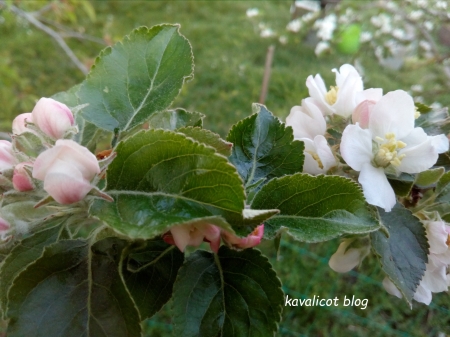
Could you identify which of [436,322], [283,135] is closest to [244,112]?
[436,322]

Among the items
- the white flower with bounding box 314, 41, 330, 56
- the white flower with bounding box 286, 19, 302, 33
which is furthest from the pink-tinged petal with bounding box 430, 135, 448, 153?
the white flower with bounding box 286, 19, 302, 33

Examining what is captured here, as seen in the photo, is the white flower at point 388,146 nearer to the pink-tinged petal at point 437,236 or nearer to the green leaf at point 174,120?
the pink-tinged petal at point 437,236

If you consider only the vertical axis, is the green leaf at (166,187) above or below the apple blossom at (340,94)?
above

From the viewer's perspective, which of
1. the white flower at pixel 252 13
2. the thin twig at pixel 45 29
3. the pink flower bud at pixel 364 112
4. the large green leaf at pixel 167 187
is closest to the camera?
the large green leaf at pixel 167 187

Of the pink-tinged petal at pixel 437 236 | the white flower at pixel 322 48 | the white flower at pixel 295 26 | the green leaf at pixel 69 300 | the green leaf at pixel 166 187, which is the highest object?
the green leaf at pixel 166 187

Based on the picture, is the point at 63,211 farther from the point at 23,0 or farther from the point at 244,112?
the point at 244,112

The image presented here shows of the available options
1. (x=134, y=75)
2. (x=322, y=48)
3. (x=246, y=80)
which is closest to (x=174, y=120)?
(x=134, y=75)

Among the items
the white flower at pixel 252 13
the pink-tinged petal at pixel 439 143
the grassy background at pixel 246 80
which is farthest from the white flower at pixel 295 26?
the pink-tinged petal at pixel 439 143
